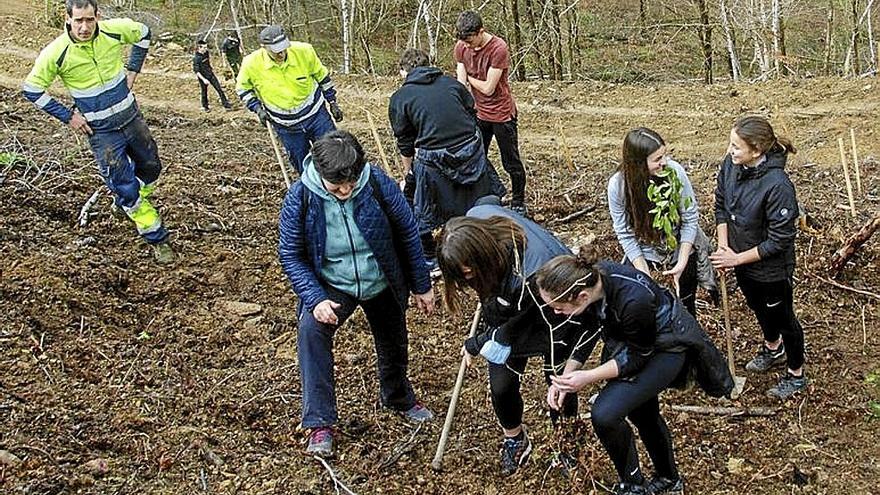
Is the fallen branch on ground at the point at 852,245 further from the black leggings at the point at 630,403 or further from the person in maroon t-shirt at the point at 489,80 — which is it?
the black leggings at the point at 630,403

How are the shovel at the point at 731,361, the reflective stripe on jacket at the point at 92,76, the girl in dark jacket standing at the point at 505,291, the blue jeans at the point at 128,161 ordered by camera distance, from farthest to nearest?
the blue jeans at the point at 128,161
the reflective stripe on jacket at the point at 92,76
the shovel at the point at 731,361
the girl in dark jacket standing at the point at 505,291

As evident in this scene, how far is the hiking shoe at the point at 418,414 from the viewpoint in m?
4.60

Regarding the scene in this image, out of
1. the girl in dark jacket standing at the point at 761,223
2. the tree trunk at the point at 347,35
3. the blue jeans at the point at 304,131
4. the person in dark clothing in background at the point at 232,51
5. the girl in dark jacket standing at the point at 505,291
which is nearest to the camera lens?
the girl in dark jacket standing at the point at 505,291

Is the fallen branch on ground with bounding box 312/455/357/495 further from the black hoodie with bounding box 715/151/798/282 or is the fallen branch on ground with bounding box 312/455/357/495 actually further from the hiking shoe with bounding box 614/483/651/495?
the black hoodie with bounding box 715/151/798/282

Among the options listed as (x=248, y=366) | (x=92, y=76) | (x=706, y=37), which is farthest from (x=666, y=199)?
Answer: (x=706, y=37)

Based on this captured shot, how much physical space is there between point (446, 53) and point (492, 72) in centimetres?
1371

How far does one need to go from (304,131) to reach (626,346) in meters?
4.13

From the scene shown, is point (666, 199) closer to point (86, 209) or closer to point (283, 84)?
point (283, 84)

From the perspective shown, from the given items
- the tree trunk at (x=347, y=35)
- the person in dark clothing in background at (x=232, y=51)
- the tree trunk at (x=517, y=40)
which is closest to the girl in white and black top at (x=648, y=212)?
the person in dark clothing in background at (x=232, y=51)

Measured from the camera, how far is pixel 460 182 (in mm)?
5820

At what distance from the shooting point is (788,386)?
4.73 metres

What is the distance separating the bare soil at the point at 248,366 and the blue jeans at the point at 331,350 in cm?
26

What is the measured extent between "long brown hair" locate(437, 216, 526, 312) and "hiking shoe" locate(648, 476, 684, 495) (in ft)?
3.97

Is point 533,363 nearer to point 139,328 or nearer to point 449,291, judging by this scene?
point 449,291
